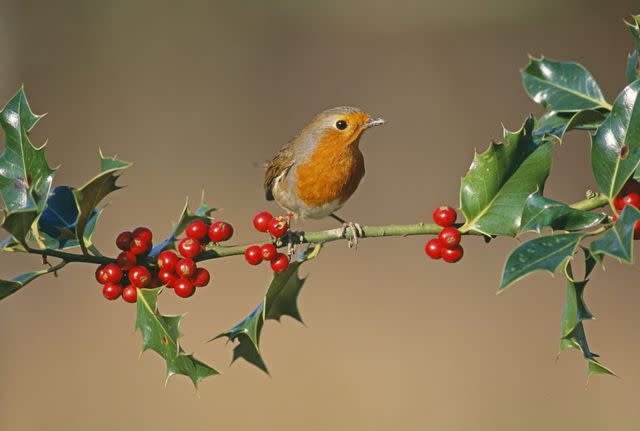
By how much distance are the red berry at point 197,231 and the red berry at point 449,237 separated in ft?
1.51

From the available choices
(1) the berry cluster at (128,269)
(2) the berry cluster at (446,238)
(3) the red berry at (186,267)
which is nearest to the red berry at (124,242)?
(1) the berry cluster at (128,269)

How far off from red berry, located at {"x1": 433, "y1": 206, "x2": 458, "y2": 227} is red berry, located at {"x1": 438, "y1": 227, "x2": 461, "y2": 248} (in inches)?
0.5

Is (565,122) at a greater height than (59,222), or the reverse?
(565,122)

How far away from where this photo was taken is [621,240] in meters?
0.99

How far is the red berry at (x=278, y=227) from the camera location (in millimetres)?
1467

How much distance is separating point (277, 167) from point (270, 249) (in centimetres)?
133

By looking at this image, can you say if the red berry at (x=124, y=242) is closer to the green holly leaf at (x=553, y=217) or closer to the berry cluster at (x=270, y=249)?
the berry cluster at (x=270, y=249)

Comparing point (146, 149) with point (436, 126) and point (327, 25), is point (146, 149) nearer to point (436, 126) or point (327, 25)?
point (327, 25)

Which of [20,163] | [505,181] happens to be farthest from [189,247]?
[505,181]

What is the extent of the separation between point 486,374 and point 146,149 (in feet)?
11.6

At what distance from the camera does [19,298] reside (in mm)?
6062

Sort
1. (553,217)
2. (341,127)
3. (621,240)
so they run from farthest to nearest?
1. (341,127)
2. (553,217)
3. (621,240)

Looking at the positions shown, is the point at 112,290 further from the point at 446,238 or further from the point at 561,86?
the point at 561,86

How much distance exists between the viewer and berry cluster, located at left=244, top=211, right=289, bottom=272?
1418mm
